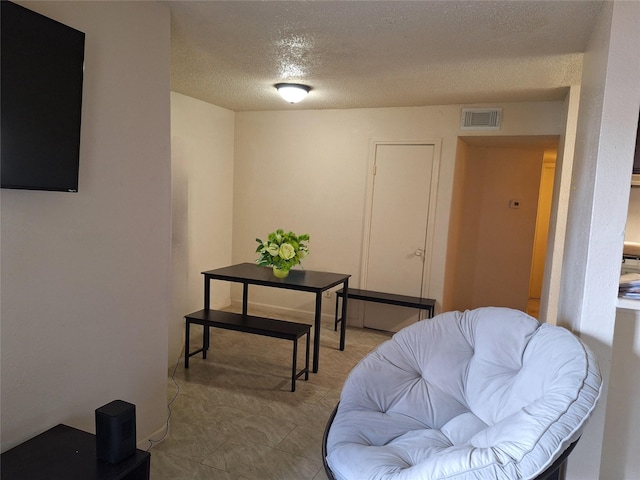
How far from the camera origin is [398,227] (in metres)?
4.61

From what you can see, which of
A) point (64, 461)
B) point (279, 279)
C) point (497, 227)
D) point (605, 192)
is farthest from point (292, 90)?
point (497, 227)

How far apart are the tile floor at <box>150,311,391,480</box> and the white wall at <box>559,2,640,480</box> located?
1385 millimetres

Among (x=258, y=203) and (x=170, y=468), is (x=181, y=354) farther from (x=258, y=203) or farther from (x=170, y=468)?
(x=258, y=203)

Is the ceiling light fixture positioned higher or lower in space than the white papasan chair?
higher

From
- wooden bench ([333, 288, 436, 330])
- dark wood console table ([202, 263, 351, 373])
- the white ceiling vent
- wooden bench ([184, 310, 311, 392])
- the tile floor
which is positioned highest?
the white ceiling vent

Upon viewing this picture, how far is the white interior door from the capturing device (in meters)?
4.49

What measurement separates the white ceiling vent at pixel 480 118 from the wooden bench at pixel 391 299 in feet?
5.62

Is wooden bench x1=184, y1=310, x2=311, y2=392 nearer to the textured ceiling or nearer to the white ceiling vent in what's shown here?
the textured ceiling

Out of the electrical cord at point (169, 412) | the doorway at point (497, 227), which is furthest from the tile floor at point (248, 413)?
the doorway at point (497, 227)

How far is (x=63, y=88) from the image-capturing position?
1628 mm

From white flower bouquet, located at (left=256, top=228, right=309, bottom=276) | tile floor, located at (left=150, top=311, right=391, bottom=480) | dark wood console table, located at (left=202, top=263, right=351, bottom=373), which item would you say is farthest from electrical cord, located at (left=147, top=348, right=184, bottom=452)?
white flower bouquet, located at (left=256, top=228, right=309, bottom=276)

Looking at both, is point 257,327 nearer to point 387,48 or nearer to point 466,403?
point 466,403

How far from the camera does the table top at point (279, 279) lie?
344 cm

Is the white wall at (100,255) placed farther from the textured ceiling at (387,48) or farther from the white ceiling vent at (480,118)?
the white ceiling vent at (480,118)
